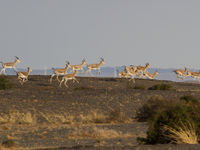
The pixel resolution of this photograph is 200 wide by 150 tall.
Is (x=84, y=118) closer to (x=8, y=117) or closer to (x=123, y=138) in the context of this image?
(x=8, y=117)

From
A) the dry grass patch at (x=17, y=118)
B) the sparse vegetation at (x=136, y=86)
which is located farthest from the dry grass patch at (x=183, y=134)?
the sparse vegetation at (x=136, y=86)

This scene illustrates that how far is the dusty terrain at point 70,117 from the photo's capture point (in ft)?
74.0

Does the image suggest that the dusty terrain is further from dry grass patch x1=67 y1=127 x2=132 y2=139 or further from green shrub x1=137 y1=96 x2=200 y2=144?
green shrub x1=137 y1=96 x2=200 y2=144

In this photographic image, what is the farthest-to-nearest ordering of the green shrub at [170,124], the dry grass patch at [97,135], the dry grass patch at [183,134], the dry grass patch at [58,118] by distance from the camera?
the dry grass patch at [58,118] → the dry grass patch at [97,135] → the green shrub at [170,124] → the dry grass patch at [183,134]

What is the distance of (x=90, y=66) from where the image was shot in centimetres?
7175

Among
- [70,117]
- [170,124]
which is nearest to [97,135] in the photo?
[170,124]

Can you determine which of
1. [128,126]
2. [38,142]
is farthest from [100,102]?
[38,142]

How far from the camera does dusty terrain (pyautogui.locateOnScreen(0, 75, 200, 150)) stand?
22.5 metres

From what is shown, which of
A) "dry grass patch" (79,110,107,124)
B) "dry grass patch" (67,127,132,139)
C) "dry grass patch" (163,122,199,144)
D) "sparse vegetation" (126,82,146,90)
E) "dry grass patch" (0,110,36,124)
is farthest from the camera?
"sparse vegetation" (126,82,146,90)

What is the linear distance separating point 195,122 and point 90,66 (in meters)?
53.2

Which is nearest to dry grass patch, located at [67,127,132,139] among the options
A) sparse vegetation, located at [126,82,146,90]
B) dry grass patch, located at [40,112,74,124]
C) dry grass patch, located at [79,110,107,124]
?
dry grass patch, located at [40,112,74,124]

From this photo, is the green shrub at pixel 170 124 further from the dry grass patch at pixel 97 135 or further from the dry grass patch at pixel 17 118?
the dry grass patch at pixel 17 118

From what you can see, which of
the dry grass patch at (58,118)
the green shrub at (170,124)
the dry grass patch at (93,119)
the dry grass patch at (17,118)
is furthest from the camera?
the dry grass patch at (93,119)

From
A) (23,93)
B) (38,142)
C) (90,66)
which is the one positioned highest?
(90,66)
